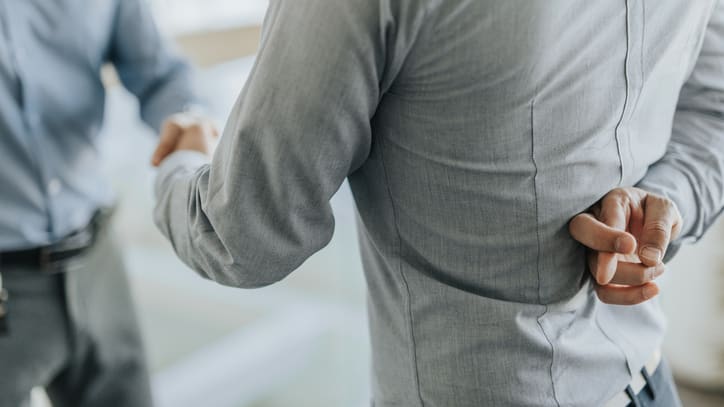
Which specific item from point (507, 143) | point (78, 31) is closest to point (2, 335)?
point (78, 31)

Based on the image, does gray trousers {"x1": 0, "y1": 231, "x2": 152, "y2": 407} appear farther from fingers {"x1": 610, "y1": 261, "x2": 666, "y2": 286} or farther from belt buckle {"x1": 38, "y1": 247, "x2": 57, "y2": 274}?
fingers {"x1": 610, "y1": 261, "x2": 666, "y2": 286}

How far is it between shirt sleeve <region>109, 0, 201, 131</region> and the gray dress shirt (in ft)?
1.39

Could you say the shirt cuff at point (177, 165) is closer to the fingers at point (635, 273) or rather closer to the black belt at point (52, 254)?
the black belt at point (52, 254)

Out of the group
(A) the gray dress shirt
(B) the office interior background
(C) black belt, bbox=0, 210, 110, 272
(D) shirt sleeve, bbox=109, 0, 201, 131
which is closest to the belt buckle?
(C) black belt, bbox=0, 210, 110, 272

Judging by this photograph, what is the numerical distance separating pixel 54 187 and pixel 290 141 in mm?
670

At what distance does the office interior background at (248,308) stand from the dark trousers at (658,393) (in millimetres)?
1013

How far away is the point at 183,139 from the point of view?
3.30 feet

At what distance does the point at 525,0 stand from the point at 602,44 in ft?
0.37

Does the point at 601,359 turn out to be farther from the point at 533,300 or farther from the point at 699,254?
the point at 699,254

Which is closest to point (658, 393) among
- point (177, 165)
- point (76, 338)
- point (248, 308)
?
point (177, 165)

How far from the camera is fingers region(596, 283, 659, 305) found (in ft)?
2.58

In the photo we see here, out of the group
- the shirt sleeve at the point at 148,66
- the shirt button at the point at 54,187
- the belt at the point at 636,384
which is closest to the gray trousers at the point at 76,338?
the shirt button at the point at 54,187

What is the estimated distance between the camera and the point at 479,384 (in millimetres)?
782

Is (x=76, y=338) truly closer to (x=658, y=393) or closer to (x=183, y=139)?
(x=183, y=139)
